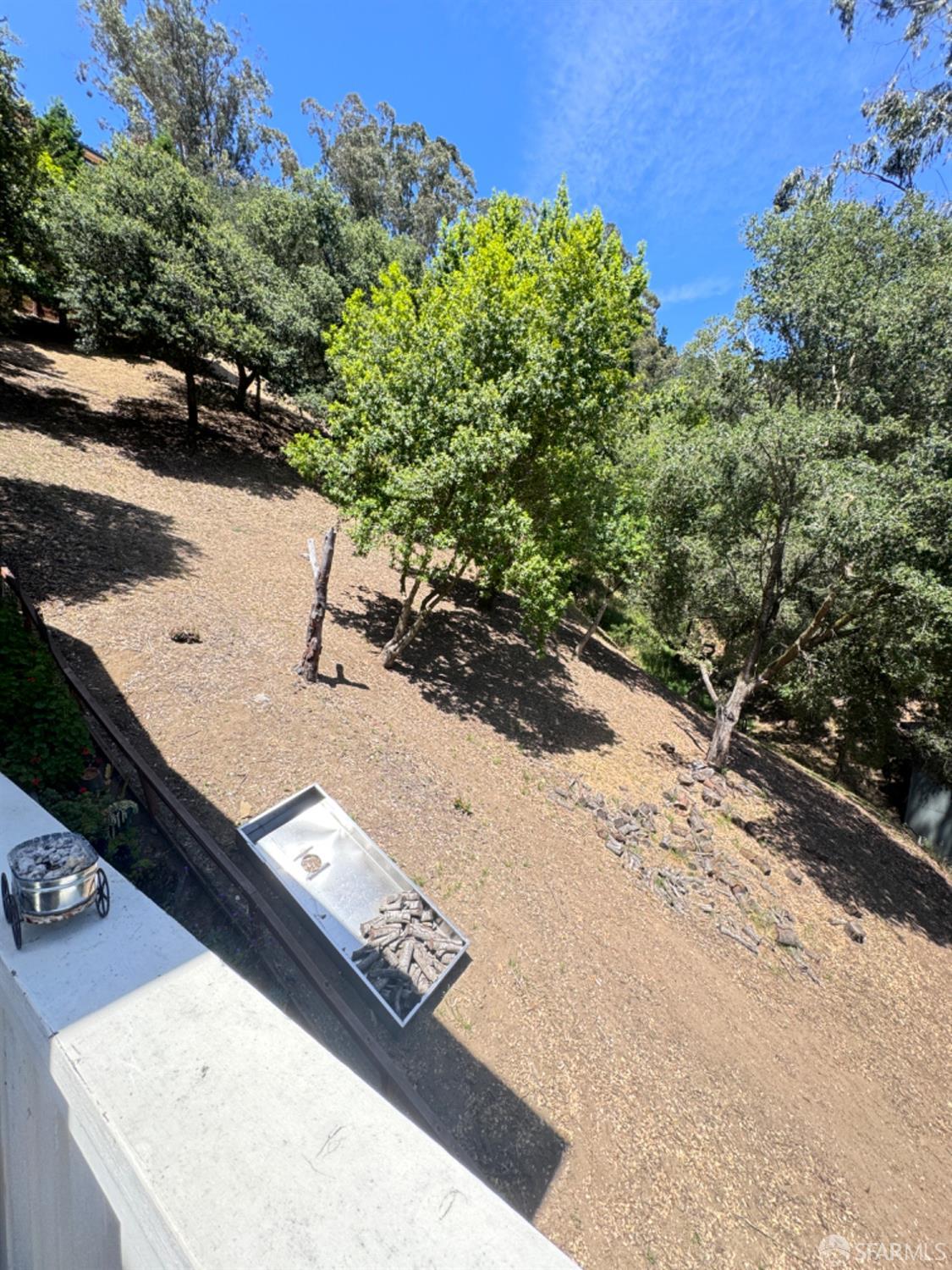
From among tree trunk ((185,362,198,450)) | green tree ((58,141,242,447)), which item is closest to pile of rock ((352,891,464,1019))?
green tree ((58,141,242,447))

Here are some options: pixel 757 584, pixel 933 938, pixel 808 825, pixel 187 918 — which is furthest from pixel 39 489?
pixel 933 938

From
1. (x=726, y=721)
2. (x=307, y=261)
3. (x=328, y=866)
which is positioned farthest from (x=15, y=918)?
(x=307, y=261)

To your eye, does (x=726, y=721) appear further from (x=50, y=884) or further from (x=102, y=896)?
(x=50, y=884)

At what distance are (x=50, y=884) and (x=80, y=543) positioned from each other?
413 inches

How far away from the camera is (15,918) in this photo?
1.83 m

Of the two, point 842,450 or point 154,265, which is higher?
point 154,265

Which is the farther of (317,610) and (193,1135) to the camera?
(317,610)

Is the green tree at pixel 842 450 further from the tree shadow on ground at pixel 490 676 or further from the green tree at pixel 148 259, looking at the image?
the green tree at pixel 148 259

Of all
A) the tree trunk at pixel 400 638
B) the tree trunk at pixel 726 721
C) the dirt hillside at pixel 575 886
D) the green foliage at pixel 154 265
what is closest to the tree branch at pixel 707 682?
the tree trunk at pixel 726 721

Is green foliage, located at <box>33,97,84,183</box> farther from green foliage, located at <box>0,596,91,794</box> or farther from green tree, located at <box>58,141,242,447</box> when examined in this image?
green foliage, located at <box>0,596,91,794</box>

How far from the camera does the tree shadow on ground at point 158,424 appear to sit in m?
14.9

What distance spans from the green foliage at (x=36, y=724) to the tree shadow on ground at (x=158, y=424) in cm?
1196

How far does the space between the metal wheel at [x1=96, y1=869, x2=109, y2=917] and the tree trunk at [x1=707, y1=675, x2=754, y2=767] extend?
11.3 meters

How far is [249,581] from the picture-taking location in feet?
37.0
